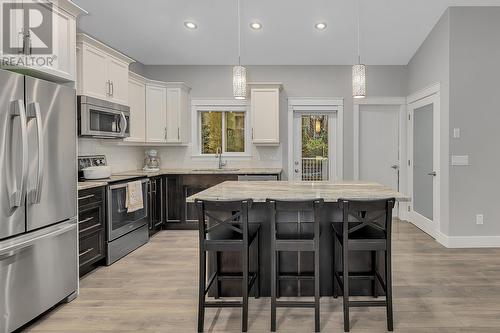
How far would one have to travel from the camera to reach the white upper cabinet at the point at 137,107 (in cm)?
527

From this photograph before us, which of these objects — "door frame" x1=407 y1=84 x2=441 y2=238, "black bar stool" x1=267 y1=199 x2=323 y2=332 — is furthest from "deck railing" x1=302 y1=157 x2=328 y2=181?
"black bar stool" x1=267 y1=199 x2=323 y2=332

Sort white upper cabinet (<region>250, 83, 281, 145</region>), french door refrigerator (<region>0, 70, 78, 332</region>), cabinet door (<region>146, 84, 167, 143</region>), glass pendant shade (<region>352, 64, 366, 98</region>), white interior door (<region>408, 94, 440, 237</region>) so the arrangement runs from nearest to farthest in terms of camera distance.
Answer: french door refrigerator (<region>0, 70, 78, 332</region>)
glass pendant shade (<region>352, 64, 366, 98</region>)
white interior door (<region>408, 94, 440, 237</region>)
cabinet door (<region>146, 84, 167, 143</region>)
white upper cabinet (<region>250, 83, 281, 145</region>)

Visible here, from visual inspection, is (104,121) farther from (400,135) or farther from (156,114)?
(400,135)

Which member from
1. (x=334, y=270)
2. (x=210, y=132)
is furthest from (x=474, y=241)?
(x=210, y=132)

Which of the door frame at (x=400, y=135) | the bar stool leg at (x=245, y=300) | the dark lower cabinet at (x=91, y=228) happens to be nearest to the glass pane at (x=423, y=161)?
the door frame at (x=400, y=135)

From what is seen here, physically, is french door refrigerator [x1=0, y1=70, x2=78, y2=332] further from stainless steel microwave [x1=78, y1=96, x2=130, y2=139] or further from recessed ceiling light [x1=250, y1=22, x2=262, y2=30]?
recessed ceiling light [x1=250, y1=22, x2=262, y2=30]

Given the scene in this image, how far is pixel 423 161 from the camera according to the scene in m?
5.48

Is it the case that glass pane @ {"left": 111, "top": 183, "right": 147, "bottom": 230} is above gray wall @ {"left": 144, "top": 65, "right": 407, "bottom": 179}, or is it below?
below

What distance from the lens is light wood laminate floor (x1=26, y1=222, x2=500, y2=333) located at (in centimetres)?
252

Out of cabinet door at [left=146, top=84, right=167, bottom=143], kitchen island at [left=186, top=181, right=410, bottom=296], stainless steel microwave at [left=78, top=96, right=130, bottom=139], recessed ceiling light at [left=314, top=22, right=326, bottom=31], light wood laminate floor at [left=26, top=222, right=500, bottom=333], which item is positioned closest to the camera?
light wood laminate floor at [left=26, top=222, right=500, bottom=333]

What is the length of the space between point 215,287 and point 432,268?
233cm

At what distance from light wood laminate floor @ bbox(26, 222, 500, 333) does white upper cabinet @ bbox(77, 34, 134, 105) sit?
201 cm

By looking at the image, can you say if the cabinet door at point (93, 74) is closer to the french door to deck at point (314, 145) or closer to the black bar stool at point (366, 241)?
Result: the black bar stool at point (366, 241)

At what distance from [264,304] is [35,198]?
6.18 ft
